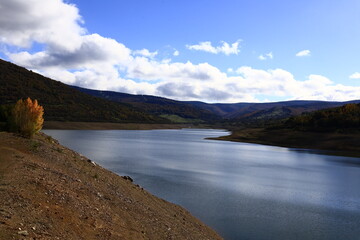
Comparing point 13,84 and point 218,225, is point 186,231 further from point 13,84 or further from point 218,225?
point 13,84

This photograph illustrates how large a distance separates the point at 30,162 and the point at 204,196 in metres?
15.9

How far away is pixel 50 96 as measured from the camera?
6767 inches

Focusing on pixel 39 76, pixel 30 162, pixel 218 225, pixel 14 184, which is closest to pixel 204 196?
pixel 218 225

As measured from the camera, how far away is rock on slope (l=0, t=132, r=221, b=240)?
991cm

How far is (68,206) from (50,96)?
571 feet

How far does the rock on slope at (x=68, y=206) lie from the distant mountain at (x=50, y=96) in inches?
5187

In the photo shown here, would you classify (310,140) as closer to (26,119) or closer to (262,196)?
(262,196)

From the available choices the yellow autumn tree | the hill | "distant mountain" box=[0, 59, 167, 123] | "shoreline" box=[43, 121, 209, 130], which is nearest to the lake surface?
the yellow autumn tree

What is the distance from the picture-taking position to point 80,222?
11367 millimetres

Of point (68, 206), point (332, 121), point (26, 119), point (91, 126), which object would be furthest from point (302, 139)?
point (91, 126)

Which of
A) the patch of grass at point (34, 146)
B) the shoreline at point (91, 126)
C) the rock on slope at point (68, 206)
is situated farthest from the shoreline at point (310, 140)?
the patch of grass at point (34, 146)

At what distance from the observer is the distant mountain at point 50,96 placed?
149775 millimetres

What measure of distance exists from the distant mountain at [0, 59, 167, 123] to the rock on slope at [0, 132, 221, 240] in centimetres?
13174

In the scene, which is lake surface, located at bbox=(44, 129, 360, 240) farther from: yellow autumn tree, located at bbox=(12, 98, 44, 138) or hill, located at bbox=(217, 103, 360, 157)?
hill, located at bbox=(217, 103, 360, 157)
